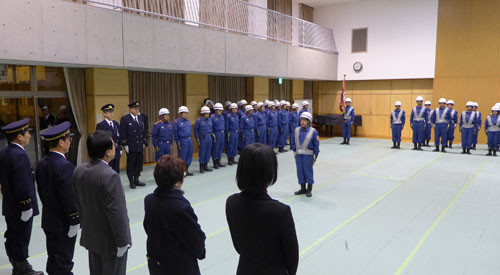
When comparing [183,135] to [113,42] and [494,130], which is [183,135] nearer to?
[113,42]

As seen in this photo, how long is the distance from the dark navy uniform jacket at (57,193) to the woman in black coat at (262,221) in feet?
5.93

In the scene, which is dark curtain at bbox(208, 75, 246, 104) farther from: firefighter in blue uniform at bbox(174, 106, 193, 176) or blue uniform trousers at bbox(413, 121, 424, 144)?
blue uniform trousers at bbox(413, 121, 424, 144)

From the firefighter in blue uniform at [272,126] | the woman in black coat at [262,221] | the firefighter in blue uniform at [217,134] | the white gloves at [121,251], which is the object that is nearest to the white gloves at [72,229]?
the white gloves at [121,251]

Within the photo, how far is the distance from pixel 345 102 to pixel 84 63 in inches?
427

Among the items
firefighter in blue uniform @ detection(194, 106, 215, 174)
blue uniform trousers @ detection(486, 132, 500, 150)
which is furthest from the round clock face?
firefighter in blue uniform @ detection(194, 106, 215, 174)

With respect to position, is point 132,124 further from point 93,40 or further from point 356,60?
point 356,60

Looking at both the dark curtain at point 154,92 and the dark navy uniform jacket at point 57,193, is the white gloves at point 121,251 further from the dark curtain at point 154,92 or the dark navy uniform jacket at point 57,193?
the dark curtain at point 154,92

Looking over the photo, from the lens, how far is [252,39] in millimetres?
12117

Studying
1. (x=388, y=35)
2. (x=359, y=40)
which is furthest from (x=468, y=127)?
(x=359, y=40)

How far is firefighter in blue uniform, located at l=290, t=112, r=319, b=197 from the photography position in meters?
7.02

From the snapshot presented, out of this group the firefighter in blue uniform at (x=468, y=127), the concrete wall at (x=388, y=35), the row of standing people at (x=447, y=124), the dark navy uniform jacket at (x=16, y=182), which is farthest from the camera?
the concrete wall at (x=388, y=35)

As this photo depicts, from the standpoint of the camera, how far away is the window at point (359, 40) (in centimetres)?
1697

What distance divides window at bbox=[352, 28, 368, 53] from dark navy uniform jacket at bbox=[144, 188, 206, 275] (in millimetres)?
16318

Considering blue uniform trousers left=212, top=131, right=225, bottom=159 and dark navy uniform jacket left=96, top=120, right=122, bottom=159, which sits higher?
dark navy uniform jacket left=96, top=120, right=122, bottom=159
